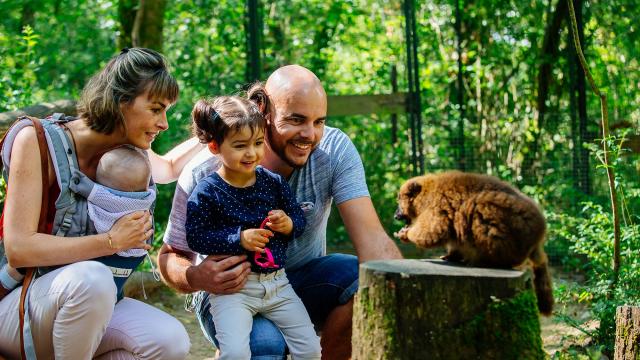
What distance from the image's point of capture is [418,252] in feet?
27.5

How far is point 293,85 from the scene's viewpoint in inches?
157

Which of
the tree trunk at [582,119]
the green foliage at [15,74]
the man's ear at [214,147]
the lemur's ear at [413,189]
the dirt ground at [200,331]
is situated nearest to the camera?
the man's ear at [214,147]

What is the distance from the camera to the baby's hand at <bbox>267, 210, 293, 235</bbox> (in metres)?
3.58

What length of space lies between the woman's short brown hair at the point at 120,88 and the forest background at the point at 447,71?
4.40 m

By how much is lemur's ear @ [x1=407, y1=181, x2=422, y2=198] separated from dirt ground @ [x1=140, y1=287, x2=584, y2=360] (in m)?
1.88

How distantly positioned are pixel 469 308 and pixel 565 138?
241 inches

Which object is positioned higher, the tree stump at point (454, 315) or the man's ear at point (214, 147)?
the man's ear at point (214, 147)

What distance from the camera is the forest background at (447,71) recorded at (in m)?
8.52

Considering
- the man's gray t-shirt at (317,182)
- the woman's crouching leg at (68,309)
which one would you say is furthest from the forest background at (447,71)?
the woman's crouching leg at (68,309)

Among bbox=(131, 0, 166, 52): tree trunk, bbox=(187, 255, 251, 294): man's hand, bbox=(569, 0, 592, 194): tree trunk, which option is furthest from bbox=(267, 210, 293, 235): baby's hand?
bbox=(569, 0, 592, 194): tree trunk

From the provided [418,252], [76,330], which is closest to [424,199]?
[76,330]

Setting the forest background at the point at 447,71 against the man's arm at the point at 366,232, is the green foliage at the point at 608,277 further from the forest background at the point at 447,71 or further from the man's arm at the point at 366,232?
the forest background at the point at 447,71

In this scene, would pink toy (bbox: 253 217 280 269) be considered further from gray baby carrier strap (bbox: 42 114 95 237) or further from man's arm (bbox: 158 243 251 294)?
gray baby carrier strap (bbox: 42 114 95 237)

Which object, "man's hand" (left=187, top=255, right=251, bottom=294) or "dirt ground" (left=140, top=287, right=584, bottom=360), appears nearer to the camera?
"man's hand" (left=187, top=255, right=251, bottom=294)
